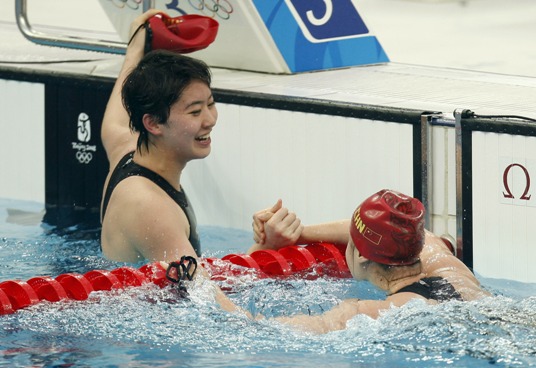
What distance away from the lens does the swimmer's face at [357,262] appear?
3.46 m

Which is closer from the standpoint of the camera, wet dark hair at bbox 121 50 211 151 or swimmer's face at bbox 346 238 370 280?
swimmer's face at bbox 346 238 370 280

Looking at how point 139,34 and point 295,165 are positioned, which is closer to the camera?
point 139,34

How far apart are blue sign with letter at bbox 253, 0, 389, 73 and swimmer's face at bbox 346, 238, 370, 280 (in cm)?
237

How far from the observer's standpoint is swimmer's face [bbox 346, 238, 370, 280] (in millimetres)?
3457

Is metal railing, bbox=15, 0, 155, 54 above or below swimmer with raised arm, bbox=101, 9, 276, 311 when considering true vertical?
above

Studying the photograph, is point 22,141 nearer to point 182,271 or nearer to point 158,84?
point 158,84

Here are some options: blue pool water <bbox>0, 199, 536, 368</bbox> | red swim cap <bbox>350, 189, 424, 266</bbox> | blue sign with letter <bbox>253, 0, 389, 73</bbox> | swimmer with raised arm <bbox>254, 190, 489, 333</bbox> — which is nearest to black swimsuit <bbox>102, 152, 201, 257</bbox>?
blue pool water <bbox>0, 199, 536, 368</bbox>

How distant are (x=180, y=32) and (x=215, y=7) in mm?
1070

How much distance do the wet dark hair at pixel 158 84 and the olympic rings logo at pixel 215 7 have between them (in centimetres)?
179

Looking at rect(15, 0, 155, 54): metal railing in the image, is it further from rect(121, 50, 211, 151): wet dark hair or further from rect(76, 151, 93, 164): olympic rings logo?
rect(121, 50, 211, 151): wet dark hair

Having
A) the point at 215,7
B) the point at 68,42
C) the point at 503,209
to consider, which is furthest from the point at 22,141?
the point at 503,209

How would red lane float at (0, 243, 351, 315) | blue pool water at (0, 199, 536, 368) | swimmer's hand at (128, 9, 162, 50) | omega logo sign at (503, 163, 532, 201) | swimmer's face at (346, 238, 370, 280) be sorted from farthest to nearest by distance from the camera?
swimmer's hand at (128, 9, 162, 50) → omega logo sign at (503, 163, 532, 201) → red lane float at (0, 243, 351, 315) → swimmer's face at (346, 238, 370, 280) → blue pool water at (0, 199, 536, 368)

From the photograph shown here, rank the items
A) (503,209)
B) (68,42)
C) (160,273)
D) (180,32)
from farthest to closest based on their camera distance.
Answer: (68,42), (180,32), (503,209), (160,273)

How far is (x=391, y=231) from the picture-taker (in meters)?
3.36
